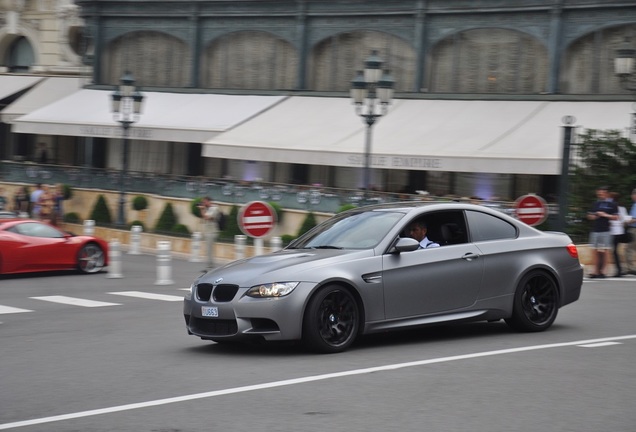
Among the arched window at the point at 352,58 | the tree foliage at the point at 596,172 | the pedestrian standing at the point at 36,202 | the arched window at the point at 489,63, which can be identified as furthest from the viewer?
the arched window at the point at 352,58

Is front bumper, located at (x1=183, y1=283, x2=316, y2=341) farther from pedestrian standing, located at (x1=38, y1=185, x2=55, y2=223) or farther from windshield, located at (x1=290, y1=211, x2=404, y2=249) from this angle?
pedestrian standing, located at (x1=38, y1=185, x2=55, y2=223)

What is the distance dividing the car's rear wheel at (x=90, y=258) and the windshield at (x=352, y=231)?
1262 cm

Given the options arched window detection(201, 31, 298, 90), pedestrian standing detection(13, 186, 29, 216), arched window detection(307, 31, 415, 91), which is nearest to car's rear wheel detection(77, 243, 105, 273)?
pedestrian standing detection(13, 186, 29, 216)

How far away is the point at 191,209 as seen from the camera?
33.3 m

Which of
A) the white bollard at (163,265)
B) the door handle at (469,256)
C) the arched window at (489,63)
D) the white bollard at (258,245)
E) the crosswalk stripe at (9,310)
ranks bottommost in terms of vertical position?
the crosswalk stripe at (9,310)

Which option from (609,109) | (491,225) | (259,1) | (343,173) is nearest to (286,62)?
(259,1)

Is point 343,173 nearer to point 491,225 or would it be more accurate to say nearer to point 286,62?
point 286,62

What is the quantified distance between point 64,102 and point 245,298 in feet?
116

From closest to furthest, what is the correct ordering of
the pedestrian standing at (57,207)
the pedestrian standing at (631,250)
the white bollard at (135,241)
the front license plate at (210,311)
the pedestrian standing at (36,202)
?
the front license plate at (210,311) → the pedestrian standing at (631,250) → the white bollard at (135,241) → the pedestrian standing at (36,202) → the pedestrian standing at (57,207)

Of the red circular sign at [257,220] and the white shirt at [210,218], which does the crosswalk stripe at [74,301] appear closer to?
the red circular sign at [257,220]

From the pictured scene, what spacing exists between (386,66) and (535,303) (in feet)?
89.0

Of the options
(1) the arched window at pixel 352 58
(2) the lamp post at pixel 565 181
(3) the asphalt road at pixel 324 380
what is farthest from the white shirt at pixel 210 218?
(1) the arched window at pixel 352 58

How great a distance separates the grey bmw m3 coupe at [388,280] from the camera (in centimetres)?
1076

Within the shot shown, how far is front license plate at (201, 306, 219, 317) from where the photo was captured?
10969 mm
